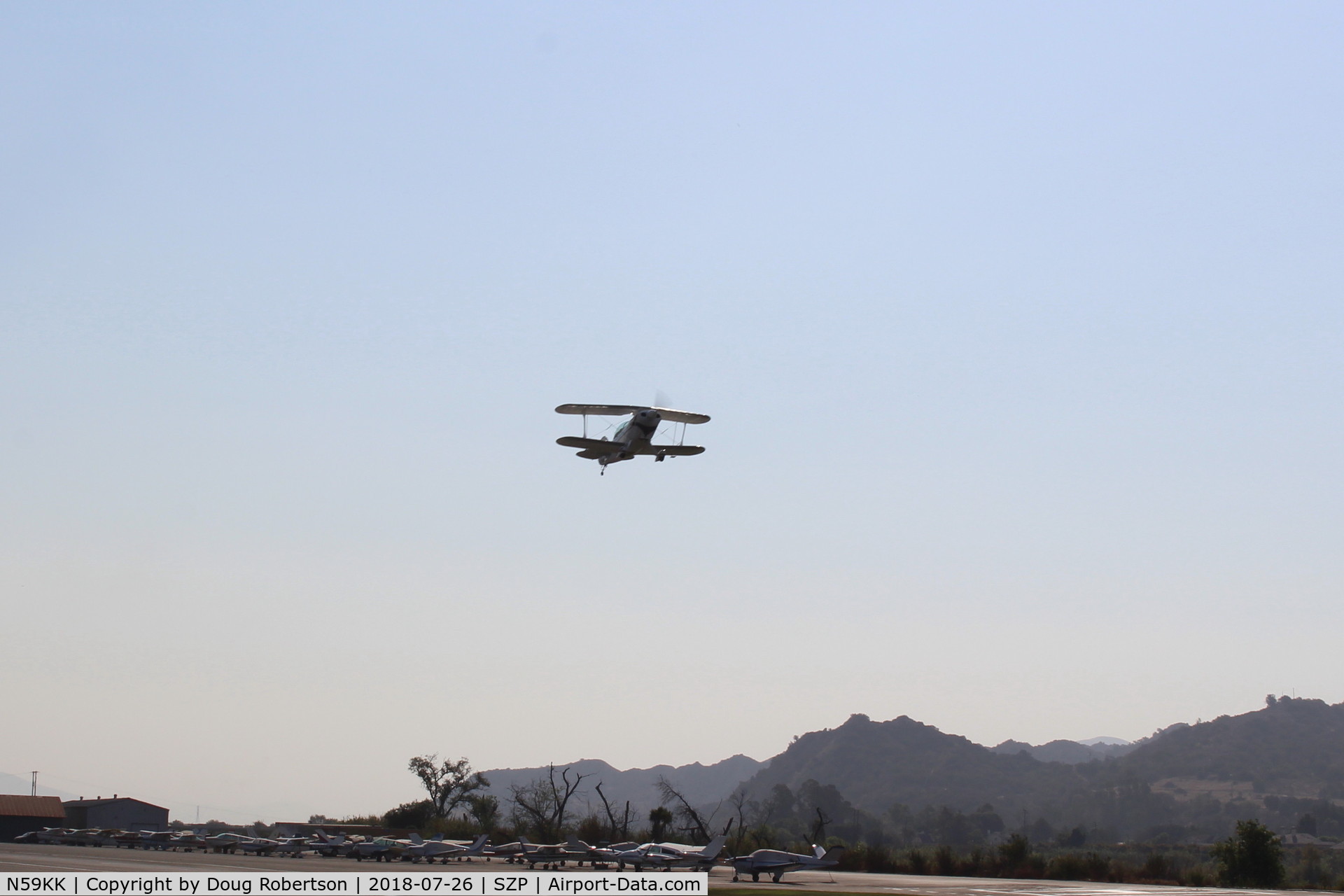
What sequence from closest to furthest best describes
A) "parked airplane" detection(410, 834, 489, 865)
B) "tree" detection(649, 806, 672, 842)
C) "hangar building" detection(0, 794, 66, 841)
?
"parked airplane" detection(410, 834, 489, 865) → "tree" detection(649, 806, 672, 842) → "hangar building" detection(0, 794, 66, 841)

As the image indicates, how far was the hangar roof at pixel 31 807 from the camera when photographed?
117188 mm

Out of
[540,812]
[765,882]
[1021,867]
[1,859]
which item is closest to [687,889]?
[765,882]

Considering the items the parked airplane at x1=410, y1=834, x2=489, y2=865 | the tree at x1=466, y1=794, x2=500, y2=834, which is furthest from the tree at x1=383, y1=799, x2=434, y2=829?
the parked airplane at x1=410, y1=834, x2=489, y2=865

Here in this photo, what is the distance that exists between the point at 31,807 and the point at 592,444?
10129 cm

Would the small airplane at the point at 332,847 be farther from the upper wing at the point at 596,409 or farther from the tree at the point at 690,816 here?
the upper wing at the point at 596,409

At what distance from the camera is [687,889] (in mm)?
49188

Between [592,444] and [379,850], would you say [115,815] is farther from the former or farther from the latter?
[592,444]

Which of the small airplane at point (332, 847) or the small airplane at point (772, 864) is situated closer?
the small airplane at point (772, 864)

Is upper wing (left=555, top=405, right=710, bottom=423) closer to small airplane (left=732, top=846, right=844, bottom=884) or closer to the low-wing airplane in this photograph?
the low-wing airplane

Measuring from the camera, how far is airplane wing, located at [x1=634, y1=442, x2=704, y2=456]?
53.1 meters

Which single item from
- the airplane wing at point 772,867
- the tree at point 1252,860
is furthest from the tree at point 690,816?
the tree at point 1252,860

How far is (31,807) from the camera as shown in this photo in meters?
120

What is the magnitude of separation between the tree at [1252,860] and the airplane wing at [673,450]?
39.8m

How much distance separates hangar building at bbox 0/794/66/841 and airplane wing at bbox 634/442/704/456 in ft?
324
